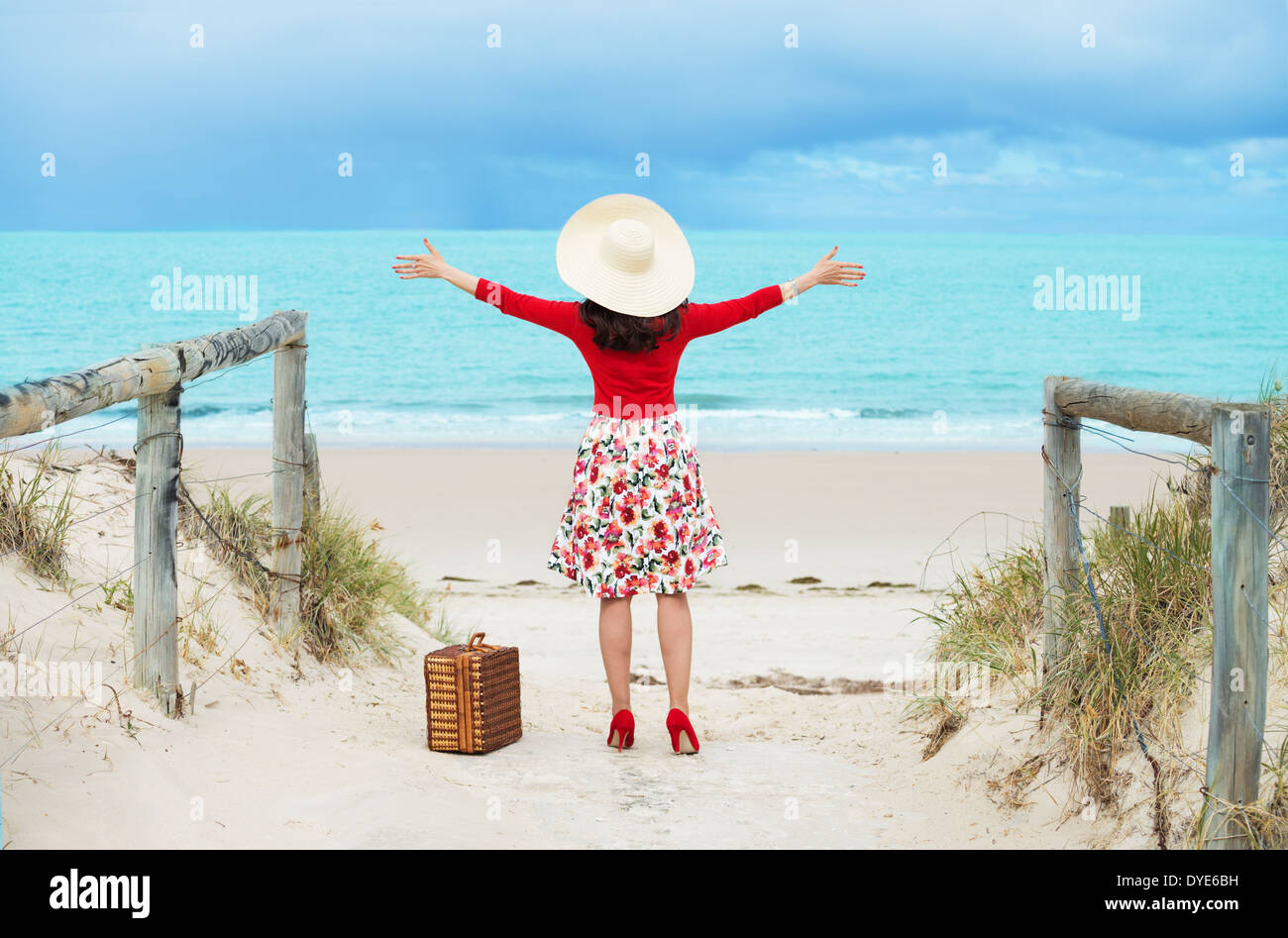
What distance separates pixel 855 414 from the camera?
71.8 ft

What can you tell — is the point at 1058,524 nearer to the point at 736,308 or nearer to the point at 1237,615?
the point at 1237,615

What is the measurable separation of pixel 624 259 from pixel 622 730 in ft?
5.90

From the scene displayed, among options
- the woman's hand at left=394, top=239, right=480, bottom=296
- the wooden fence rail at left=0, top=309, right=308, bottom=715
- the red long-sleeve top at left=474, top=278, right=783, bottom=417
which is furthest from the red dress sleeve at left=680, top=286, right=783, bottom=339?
the wooden fence rail at left=0, top=309, right=308, bottom=715

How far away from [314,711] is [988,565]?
2787 mm

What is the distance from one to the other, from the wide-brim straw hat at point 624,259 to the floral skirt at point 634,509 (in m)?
0.44

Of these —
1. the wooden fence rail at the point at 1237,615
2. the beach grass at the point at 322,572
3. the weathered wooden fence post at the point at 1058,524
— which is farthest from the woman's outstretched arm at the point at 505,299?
the wooden fence rail at the point at 1237,615

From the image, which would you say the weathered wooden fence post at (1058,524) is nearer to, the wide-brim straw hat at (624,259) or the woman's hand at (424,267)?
the wide-brim straw hat at (624,259)

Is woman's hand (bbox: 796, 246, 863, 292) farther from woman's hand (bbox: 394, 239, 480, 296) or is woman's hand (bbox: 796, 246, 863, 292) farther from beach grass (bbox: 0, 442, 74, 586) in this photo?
beach grass (bbox: 0, 442, 74, 586)

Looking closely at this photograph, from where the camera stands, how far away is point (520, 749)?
4.64 m

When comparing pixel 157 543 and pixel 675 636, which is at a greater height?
pixel 157 543

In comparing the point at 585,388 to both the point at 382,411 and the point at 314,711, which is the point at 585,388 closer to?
the point at 382,411

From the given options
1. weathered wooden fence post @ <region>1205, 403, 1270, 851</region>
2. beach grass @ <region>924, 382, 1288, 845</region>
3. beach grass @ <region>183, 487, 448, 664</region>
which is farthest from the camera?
beach grass @ <region>183, 487, 448, 664</region>

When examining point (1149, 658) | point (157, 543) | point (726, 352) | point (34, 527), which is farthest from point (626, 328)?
point (726, 352)

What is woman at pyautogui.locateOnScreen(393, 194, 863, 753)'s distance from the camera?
440 cm
